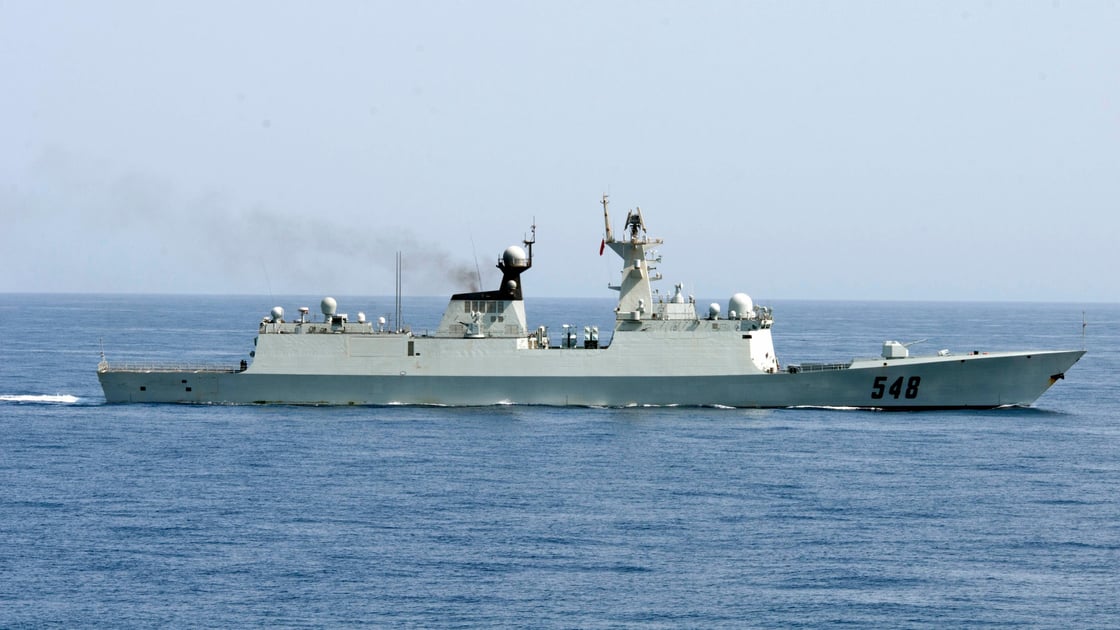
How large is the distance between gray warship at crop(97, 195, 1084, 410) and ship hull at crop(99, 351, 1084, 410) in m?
0.03

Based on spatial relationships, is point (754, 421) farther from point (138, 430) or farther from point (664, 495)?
point (138, 430)

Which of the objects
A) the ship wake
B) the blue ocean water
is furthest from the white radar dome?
the ship wake

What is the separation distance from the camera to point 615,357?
129ft

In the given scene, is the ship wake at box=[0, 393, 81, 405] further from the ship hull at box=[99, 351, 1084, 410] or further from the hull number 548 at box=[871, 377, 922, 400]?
the hull number 548 at box=[871, 377, 922, 400]

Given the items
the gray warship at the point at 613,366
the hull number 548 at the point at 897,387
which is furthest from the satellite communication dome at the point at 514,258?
the hull number 548 at the point at 897,387

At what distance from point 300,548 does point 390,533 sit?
1864mm

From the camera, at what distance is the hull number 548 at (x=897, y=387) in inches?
1563

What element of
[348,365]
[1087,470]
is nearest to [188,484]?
[348,365]

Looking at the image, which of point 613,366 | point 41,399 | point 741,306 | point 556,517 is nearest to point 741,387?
point 741,306

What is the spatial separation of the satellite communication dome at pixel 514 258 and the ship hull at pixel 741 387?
394cm

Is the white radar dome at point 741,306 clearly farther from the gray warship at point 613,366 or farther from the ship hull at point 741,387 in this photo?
the ship hull at point 741,387

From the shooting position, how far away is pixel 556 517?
25.4m

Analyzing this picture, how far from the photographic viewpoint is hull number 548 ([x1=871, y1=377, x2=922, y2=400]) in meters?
39.7

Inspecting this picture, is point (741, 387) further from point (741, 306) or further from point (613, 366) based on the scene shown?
Result: point (613, 366)
